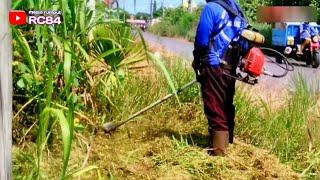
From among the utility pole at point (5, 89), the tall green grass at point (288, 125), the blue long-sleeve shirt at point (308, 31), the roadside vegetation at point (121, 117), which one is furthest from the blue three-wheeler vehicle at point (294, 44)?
the utility pole at point (5, 89)

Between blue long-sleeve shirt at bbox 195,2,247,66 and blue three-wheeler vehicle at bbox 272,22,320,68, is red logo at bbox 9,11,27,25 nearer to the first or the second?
blue long-sleeve shirt at bbox 195,2,247,66

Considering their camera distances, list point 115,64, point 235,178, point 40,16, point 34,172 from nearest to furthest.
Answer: point 40,16, point 34,172, point 235,178, point 115,64

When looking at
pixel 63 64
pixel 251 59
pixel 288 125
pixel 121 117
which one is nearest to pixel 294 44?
pixel 288 125

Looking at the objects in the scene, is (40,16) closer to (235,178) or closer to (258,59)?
(235,178)

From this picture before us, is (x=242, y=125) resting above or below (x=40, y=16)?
below

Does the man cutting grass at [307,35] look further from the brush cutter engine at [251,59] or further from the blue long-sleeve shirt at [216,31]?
the blue long-sleeve shirt at [216,31]

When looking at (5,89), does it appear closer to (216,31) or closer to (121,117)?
(216,31)

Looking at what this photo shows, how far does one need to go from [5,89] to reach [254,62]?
2635mm

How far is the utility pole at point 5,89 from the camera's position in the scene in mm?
2318

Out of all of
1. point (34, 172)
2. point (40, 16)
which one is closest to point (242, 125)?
point (34, 172)

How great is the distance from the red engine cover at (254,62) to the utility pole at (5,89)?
2.58 metres

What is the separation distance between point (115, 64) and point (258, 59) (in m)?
1.29

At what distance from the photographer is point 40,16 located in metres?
2.43

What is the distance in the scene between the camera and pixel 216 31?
181 inches
